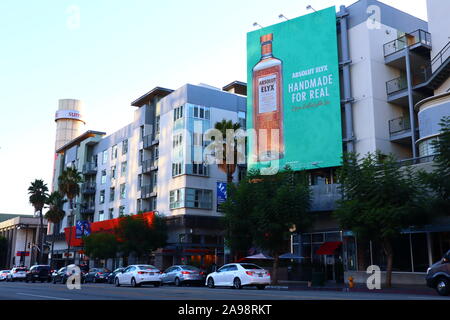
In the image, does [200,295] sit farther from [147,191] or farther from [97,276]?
[147,191]

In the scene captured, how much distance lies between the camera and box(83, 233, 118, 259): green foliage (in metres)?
54.9

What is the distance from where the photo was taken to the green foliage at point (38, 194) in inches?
3052

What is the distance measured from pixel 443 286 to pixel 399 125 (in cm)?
2096

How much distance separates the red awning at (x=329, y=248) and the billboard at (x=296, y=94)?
6064 mm

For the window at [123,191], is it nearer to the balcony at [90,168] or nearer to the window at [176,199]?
the balcony at [90,168]

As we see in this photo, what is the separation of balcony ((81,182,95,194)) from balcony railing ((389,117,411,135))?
4842 cm

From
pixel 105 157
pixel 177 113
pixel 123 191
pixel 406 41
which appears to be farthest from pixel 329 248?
pixel 105 157

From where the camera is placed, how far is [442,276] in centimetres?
2053

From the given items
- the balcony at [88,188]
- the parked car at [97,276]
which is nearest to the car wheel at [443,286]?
the parked car at [97,276]

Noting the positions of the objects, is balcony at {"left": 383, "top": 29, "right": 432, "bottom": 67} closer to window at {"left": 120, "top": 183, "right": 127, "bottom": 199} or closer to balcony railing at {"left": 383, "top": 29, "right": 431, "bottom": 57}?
balcony railing at {"left": 383, "top": 29, "right": 431, "bottom": 57}

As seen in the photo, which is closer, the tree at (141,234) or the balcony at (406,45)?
the balcony at (406,45)

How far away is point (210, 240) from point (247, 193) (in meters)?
19.2

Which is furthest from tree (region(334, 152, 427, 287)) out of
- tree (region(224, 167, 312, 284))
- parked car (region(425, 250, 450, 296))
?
parked car (region(425, 250, 450, 296))
